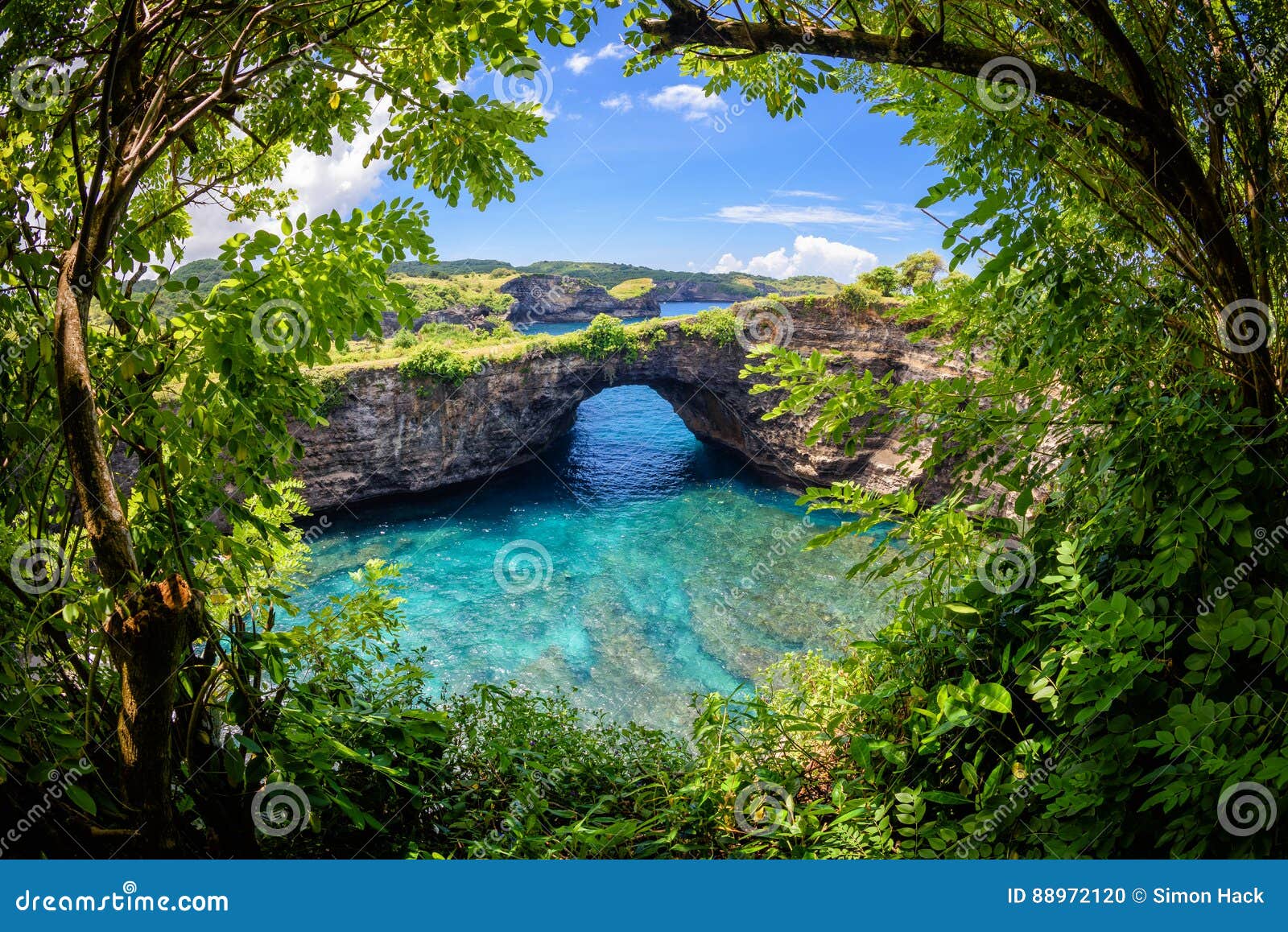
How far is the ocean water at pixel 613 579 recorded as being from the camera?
495 inches

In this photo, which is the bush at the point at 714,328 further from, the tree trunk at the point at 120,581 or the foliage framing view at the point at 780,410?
the tree trunk at the point at 120,581

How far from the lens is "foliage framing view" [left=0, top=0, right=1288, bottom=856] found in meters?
2.02

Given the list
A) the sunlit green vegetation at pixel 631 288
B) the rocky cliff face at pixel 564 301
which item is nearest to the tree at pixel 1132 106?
the rocky cliff face at pixel 564 301

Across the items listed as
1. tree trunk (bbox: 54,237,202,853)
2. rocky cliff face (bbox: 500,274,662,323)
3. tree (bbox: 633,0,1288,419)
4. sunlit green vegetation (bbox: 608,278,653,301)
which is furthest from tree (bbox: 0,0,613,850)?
sunlit green vegetation (bbox: 608,278,653,301)

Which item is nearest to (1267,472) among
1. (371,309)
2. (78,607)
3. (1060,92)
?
(1060,92)

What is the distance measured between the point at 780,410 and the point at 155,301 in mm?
2364

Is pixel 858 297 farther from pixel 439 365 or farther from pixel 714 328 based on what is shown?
pixel 439 365

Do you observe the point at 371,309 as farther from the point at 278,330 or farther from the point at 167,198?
the point at 167,198

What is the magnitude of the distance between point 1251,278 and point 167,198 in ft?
15.2

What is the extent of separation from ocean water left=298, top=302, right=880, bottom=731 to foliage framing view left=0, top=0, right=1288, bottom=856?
588 centimetres

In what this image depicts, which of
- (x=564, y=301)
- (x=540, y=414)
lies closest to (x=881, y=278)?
(x=540, y=414)

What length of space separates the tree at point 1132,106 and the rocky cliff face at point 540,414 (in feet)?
50.2

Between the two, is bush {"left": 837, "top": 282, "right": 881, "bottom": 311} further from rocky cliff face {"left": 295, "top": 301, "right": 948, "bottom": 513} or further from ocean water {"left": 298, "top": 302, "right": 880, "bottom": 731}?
ocean water {"left": 298, "top": 302, "right": 880, "bottom": 731}

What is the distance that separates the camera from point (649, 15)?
2.11 metres
